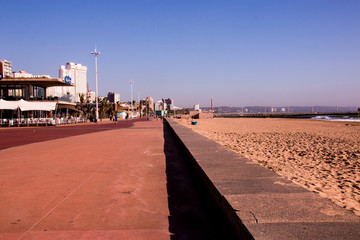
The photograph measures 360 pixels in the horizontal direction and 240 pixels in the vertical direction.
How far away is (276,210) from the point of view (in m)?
2.63

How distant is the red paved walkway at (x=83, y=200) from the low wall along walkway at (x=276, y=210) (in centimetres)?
92

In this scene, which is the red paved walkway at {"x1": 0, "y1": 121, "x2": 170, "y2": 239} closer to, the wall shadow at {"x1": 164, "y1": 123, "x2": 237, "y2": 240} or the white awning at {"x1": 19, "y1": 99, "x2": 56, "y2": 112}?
the wall shadow at {"x1": 164, "y1": 123, "x2": 237, "y2": 240}

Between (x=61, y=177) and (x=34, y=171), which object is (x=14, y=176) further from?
(x=61, y=177)

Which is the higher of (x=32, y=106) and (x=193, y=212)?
(x=32, y=106)

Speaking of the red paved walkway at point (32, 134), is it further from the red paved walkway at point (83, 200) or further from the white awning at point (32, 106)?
the red paved walkway at point (83, 200)

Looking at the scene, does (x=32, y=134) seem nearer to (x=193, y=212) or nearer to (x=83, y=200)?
(x=83, y=200)

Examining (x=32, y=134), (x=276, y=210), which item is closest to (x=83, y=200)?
(x=276, y=210)

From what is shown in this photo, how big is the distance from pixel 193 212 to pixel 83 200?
183cm

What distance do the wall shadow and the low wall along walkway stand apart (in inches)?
10.9

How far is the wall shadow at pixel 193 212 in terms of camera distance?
3.11 m

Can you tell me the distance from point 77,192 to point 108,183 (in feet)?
2.35

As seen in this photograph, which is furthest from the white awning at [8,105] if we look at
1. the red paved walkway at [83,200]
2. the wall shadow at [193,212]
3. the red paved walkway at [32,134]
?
→ the wall shadow at [193,212]

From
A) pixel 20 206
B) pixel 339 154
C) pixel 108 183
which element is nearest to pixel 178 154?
pixel 108 183

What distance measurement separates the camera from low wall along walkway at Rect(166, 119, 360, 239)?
7.10 feet
